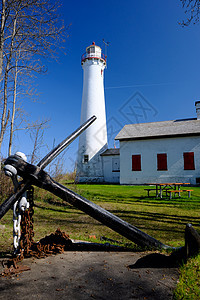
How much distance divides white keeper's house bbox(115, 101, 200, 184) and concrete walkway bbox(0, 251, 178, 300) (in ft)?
52.1

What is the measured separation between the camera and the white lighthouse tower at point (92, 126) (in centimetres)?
2162

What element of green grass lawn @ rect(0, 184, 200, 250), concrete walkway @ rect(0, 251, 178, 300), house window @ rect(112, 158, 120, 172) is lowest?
green grass lawn @ rect(0, 184, 200, 250)

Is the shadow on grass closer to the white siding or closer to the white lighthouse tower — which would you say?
the white siding

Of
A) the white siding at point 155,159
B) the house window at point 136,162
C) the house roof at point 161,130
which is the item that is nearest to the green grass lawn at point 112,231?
the white siding at point 155,159

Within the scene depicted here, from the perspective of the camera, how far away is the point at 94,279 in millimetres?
2105

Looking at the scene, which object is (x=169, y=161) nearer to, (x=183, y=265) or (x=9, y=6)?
(x=9, y=6)

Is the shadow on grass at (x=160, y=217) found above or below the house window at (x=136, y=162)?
below

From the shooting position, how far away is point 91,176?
21.5 metres

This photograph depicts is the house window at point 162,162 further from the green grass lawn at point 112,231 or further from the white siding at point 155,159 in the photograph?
the green grass lawn at point 112,231

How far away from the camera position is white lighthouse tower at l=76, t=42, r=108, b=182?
21625 millimetres

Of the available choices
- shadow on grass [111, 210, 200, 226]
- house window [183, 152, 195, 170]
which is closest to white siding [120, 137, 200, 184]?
house window [183, 152, 195, 170]

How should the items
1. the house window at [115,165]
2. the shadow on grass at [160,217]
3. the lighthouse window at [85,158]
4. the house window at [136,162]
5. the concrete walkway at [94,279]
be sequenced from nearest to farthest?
1. the concrete walkway at [94,279]
2. the shadow on grass at [160,217]
3. the house window at [136,162]
4. the house window at [115,165]
5. the lighthouse window at [85,158]

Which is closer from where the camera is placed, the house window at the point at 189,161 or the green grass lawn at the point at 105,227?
the green grass lawn at the point at 105,227

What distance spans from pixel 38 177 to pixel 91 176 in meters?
19.1
